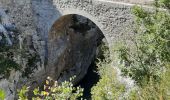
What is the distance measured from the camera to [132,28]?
46.4 feet

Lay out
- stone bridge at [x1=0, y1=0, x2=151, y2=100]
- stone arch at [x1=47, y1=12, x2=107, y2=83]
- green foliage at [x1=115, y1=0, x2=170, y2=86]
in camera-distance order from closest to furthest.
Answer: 1. green foliage at [x1=115, y1=0, x2=170, y2=86]
2. stone bridge at [x1=0, y1=0, x2=151, y2=100]
3. stone arch at [x1=47, y1=12, x2=107, y2=83]

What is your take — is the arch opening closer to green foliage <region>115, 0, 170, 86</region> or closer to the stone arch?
the stone arch

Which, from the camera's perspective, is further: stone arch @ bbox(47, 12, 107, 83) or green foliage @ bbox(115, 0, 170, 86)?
stone arch @ bbox(47, 12, 107, 83)

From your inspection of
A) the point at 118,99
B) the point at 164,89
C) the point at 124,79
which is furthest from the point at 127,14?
the point at 164,89

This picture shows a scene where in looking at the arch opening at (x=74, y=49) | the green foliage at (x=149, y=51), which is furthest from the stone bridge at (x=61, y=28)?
the green foliage at (x=149, y=51)

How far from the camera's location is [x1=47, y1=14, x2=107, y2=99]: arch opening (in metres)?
18.5

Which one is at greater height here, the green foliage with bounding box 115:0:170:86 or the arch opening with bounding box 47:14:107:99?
the green foliage with bounding box 115:0:170:86

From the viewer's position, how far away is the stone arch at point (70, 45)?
60.3 feet

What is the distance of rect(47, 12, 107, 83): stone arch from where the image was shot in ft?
60.3

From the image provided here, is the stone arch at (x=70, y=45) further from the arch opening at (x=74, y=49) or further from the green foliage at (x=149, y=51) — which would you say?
the green foliage at (x=149, y=51)

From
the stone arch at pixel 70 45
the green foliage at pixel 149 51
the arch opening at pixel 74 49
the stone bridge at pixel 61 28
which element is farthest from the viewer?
the arch opening at pixel 74 49

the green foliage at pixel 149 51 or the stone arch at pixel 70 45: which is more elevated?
the green foliage at pixel 149 51

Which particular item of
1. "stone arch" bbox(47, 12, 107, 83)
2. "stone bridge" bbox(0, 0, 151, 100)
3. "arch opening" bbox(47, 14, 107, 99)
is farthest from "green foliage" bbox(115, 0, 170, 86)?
"arch opening" bbox(47, 14, 107, 99)

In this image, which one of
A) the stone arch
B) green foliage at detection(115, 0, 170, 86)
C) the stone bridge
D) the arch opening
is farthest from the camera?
the arch opening
